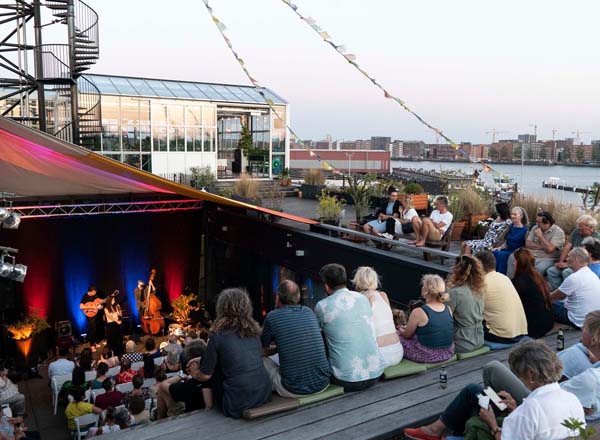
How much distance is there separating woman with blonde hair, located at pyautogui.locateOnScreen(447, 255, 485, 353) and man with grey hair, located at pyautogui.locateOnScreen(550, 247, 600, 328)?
931 mm

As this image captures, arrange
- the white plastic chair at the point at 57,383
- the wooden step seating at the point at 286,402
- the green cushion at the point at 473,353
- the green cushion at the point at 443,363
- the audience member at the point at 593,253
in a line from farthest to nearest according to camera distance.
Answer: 1. the white plastic chair at the point at 57,383
2. the audience member at the point at 593,253
3. the green cushion at the point at 473,353
4. the green cushion at the point at 443,363
5. the wooden step seating at the point at 286,402

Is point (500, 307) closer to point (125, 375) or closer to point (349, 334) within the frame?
point (349, 334)

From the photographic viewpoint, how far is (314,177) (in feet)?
49.4

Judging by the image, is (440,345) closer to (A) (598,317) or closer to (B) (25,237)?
(A) (598,317)

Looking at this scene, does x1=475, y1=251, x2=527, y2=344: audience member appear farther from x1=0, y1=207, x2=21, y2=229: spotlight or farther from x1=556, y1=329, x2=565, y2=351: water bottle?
x1=0, y1=207, x2=21, y2=229: spotlight

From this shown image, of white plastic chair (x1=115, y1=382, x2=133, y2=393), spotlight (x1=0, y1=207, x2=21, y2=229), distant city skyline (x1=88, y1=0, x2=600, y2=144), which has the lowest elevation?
white plastic chair (x1=115, y1=382, x2=133, y2=393)

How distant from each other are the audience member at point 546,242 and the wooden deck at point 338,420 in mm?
2457

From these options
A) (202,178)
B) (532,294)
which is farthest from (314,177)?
(532,294)

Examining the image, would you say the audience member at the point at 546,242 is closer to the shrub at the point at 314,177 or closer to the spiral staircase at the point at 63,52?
the spiral staircase at the point at 63,52

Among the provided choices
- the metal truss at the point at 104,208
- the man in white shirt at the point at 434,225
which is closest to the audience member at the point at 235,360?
the man in white shirt at the point at 434,225

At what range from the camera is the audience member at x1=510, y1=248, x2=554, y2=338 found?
440cm

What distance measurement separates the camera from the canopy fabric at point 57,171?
17.7 feet

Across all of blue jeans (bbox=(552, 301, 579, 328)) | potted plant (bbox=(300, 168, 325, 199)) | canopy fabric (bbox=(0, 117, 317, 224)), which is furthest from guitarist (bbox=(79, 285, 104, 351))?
blue jeans (bbox=(552, 301, 579, 328))

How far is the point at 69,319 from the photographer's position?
12133 mm
